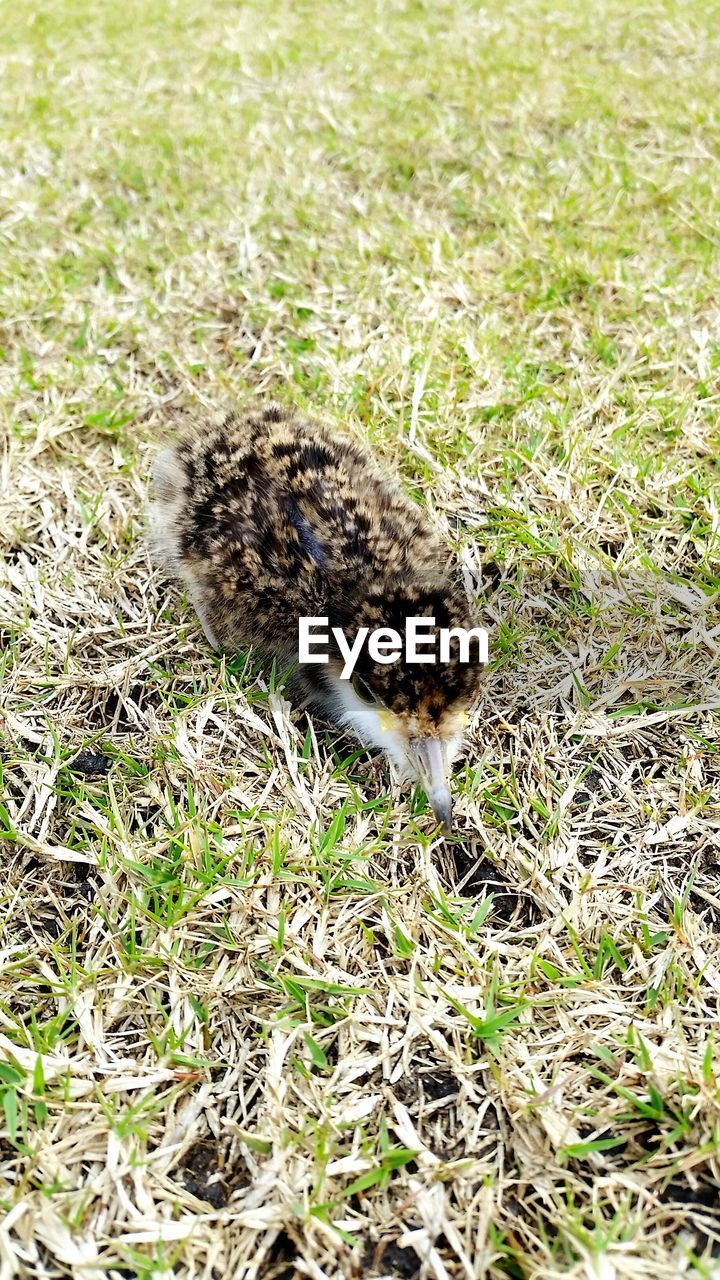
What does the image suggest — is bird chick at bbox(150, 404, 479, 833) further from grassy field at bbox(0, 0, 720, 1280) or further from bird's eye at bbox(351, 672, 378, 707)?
grassy field at bbox(0, 0, 720, 1280)

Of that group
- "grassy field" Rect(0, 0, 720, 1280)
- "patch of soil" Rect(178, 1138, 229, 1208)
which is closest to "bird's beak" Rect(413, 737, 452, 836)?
"grassy field" Rect(0, 0, 720, 1280)

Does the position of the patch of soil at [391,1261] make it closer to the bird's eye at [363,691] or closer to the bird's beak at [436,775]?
the bird's beak at [436,775]

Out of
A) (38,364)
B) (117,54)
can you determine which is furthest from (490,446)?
(117,54)

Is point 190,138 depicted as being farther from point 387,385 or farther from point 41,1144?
point 41,1144

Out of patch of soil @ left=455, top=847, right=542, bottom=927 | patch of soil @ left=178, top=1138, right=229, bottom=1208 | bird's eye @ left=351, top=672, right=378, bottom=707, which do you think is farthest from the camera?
bird's eye @ left=351, top=672, right=378, bottom=707

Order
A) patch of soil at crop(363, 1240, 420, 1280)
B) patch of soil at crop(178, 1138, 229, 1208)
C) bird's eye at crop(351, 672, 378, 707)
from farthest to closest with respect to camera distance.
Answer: bird's eye at crop(351, 672, 378, 707) < patch of soil at crop(178, 1138, 229, 1208) < patch of soil at crop(363, 1240, 420, 1280)

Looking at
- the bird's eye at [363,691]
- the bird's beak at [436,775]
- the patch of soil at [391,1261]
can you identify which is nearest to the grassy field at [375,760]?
the patch of soil at [391,1261]
